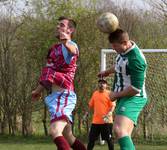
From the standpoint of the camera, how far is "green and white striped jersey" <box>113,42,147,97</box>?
22.8 feet

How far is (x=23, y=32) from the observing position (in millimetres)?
20812

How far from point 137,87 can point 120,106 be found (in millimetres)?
322

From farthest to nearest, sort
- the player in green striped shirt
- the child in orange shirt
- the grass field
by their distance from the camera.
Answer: the grass field < the child in orange shirt < the player in green striped shirt

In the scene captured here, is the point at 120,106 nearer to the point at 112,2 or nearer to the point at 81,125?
the point at 81,125

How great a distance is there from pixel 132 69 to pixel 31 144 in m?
10.4

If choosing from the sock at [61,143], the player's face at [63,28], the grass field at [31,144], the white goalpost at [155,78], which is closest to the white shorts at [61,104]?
the sock at [61,143]

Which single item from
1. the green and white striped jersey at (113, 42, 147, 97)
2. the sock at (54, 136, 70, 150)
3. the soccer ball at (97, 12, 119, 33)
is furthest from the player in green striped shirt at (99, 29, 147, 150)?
the sock at (54, 136, 70, 150)

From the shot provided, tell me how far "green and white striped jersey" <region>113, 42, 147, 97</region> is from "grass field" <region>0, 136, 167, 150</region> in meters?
7.96

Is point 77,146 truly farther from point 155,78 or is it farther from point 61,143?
point 155,78

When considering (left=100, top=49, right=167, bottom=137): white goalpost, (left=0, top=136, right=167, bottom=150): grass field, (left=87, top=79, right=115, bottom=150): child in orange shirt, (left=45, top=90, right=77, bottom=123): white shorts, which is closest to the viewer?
(left=45, top=90, right=77, bottom=123): white shorts

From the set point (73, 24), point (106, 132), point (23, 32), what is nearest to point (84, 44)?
point (23, 32)

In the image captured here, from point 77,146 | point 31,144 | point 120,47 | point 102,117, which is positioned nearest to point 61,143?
point 77,146

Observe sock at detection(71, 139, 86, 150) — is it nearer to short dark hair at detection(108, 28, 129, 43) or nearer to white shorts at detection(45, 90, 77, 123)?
white shorts at detection(45, 90, 77, 123)

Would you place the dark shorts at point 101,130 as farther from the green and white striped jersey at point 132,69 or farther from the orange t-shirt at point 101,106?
the green and white striped jersey at point 132,69
